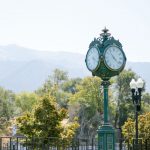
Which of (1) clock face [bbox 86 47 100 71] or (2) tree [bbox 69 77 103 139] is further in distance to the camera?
(2) tree [bbox 69 77 103 139]

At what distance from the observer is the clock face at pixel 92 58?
10.9 m

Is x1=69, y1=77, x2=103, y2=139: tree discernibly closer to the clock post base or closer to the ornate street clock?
the ornate street clock

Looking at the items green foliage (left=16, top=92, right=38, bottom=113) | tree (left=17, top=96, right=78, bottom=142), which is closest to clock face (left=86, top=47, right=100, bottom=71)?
tree (left=17, top=96, right=78, bottom=142)

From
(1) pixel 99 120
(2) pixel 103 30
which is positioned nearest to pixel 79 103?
(1) pixel 99 120

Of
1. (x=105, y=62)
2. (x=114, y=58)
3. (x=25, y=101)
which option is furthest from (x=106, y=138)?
(x=25, y=101)

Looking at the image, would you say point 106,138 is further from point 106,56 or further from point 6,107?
point 6,107

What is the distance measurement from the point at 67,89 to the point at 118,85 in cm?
2641

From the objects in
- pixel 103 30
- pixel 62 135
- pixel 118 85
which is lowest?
pixel 62 135

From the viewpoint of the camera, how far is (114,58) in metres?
10.9

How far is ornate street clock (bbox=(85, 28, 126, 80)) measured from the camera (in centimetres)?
1079

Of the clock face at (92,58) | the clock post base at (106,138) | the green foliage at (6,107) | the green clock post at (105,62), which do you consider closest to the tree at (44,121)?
the clock face at (92,58)

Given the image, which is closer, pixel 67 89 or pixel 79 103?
pixel 79 103

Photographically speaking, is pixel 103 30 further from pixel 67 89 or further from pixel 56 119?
pixel 67 89

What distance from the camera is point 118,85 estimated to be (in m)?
61.0
